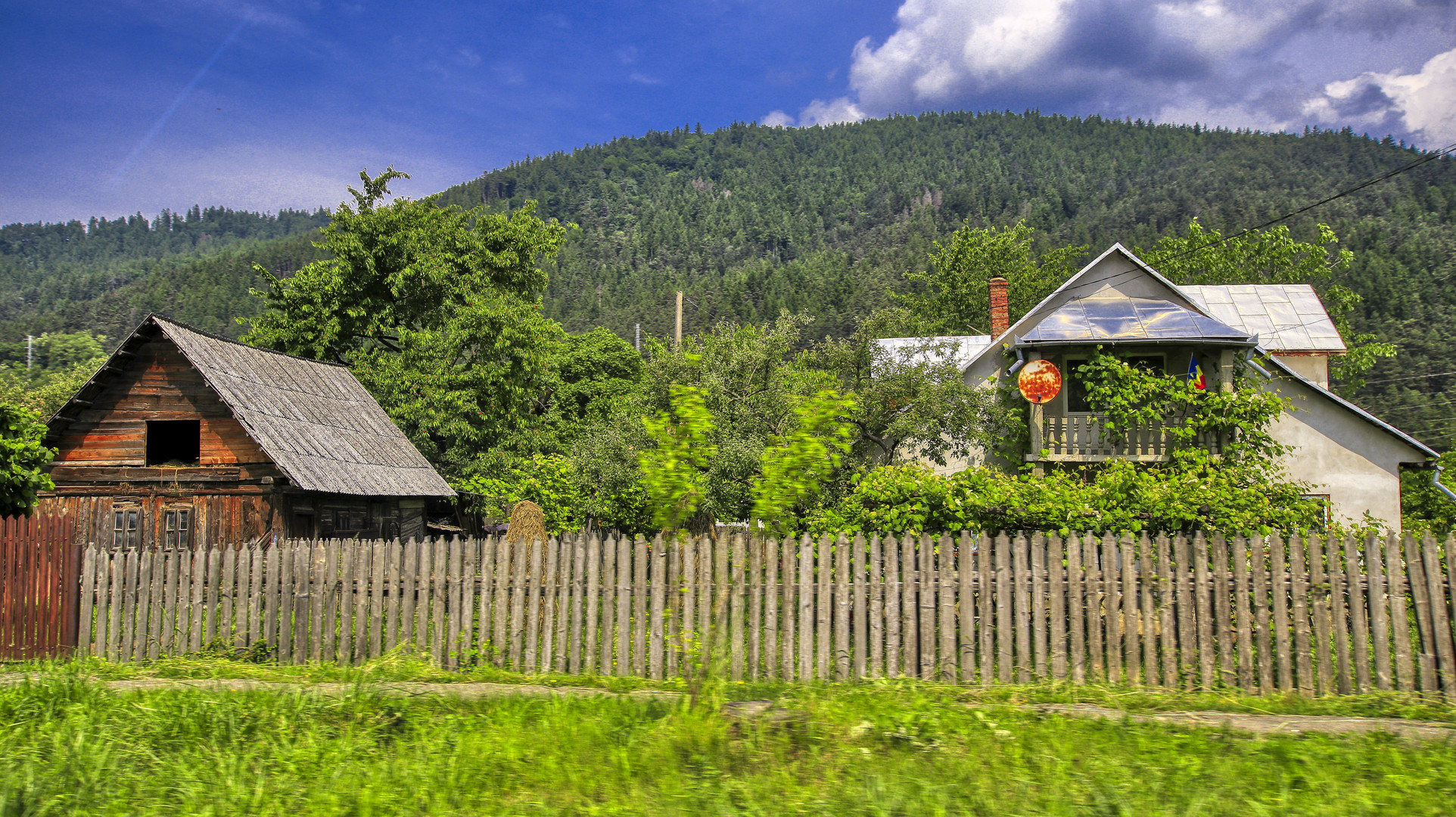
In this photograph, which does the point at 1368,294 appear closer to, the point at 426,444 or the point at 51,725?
the point at 426,444

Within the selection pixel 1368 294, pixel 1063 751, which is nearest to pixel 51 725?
pixel 1063 751

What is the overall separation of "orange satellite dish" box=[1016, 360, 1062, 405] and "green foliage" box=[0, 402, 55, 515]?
17.9 metres

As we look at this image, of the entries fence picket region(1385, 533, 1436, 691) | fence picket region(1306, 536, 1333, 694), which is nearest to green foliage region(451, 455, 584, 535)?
fence picket region(1306, 536, 1333, 694)

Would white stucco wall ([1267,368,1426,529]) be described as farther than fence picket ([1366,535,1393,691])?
Yes

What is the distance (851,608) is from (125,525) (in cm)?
1656

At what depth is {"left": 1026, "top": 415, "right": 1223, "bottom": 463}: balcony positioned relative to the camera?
20.0 metres

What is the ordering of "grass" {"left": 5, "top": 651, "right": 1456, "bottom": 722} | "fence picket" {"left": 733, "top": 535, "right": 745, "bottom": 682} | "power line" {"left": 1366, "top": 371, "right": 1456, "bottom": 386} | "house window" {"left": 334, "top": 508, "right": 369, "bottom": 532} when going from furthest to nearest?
"power line" {"left": 1366, "top": 371, "right": 1456, "bottom": 386}
"house window" {"left": 334, "top": 508, "right": 369, "bottom": 532}
"fence picket" {"left": 733, "top": 535, "right": 745, "bottom": 682}
"grass" {"left": 5, "top": 651, "right": 1456, "bottom": 722}

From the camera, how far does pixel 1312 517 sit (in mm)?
14258

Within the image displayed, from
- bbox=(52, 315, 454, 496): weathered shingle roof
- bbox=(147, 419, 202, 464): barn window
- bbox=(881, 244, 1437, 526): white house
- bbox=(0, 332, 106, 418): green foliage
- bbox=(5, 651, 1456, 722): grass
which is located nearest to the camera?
bbox=(5, 651, 1456, 722): grass

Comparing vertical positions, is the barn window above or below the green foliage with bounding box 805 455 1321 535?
above

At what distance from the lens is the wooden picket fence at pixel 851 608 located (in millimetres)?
→ 8648

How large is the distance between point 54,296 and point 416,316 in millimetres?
172189

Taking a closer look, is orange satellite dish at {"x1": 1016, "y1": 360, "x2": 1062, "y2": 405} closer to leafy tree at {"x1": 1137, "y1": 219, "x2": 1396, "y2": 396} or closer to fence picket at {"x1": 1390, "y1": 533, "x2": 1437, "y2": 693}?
fence picket at {"x1": 1390, "y1": 533, "x2": 1437, "y2": 693}

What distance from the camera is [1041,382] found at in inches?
782
